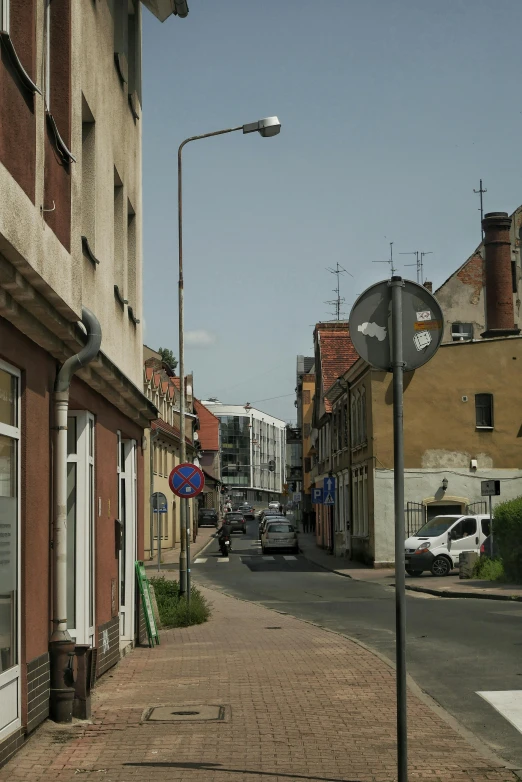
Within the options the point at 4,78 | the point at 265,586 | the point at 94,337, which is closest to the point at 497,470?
the point at 265,586

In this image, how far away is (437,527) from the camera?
33.6 m

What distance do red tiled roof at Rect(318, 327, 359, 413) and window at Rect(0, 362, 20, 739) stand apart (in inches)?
2027

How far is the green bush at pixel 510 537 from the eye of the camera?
89.8 feet

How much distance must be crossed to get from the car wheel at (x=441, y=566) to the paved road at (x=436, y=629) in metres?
2.36

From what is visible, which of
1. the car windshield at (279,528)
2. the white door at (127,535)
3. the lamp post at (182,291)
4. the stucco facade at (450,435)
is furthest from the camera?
the car windshield at (279,528)

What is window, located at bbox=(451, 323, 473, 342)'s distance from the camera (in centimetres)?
5050

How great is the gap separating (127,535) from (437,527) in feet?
63.9

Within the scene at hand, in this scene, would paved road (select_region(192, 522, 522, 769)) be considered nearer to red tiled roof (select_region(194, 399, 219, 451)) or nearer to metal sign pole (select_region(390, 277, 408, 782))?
metal sign pole (select_region(390, 277, 408, 782))

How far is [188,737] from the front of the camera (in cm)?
872

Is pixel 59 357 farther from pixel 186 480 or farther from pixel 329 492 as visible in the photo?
pixel 329 492

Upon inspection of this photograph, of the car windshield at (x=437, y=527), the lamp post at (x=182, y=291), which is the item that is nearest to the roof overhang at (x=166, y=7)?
the lamp post at (x=182, y=291)

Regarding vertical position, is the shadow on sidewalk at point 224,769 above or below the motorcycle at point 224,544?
above

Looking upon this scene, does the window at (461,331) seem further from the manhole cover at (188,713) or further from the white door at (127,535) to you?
the manhole cover at (188,713)

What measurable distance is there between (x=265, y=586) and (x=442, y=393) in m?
12.4
